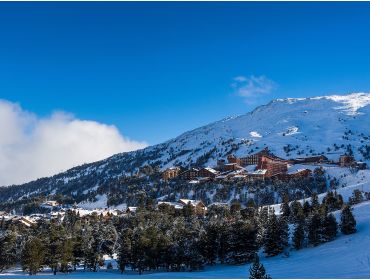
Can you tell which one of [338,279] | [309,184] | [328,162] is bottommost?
[338,279]

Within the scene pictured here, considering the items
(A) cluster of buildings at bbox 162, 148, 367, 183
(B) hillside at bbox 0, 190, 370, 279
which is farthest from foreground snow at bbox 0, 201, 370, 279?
(A) cluster of buildings at bbox 162, 148, 367, 183

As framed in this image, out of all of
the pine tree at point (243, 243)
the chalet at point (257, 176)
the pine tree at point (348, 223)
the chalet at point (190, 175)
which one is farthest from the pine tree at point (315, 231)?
the chalet at point (190, 175)

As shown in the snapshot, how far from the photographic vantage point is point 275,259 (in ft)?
227

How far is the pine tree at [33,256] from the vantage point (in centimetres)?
7156

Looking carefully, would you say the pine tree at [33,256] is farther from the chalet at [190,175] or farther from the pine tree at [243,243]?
the chalet at [190,175]

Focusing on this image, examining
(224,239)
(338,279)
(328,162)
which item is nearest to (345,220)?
(224,239)

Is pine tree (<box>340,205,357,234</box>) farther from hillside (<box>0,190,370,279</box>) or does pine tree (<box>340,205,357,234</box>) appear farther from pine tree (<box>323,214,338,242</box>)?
pine tree (<box>323,214,338,242</box>)

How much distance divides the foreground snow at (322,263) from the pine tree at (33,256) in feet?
36.4

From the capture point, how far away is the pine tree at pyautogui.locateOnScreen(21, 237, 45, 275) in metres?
71.6

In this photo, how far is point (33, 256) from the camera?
71500mm

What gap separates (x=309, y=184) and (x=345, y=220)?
7536 cm

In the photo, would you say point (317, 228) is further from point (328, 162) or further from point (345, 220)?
point (328, 162)

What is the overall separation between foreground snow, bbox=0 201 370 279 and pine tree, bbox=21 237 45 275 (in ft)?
36.4

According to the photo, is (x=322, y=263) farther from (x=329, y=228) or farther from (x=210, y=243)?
(x=210, y=243)
